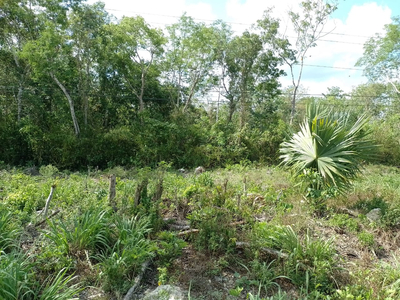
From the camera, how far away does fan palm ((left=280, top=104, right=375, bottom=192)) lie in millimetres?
4191

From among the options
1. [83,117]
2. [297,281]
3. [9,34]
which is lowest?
[297,281]

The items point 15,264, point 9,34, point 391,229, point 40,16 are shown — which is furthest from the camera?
point 9,34

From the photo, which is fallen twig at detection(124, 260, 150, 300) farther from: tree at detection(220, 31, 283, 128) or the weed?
tree at detection(220, 31, 283, 128)

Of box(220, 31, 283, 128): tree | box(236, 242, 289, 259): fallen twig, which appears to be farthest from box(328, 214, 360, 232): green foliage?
box(220, 31, 283, 128): tree

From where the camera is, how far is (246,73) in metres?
13.9

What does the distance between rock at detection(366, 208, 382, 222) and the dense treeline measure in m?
6.16

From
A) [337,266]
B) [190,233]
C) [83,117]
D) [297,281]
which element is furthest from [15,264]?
[83,117]

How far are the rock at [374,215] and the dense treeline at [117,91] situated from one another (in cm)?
616

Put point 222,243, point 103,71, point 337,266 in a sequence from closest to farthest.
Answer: point 337,266 < point 222,243 < point 103,71

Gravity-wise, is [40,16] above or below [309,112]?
above

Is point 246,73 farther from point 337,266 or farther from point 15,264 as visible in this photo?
point 15,264

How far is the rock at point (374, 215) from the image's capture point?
Result: 391cm

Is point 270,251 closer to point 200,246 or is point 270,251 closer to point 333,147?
point 200,246

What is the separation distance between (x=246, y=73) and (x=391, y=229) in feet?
37.3
